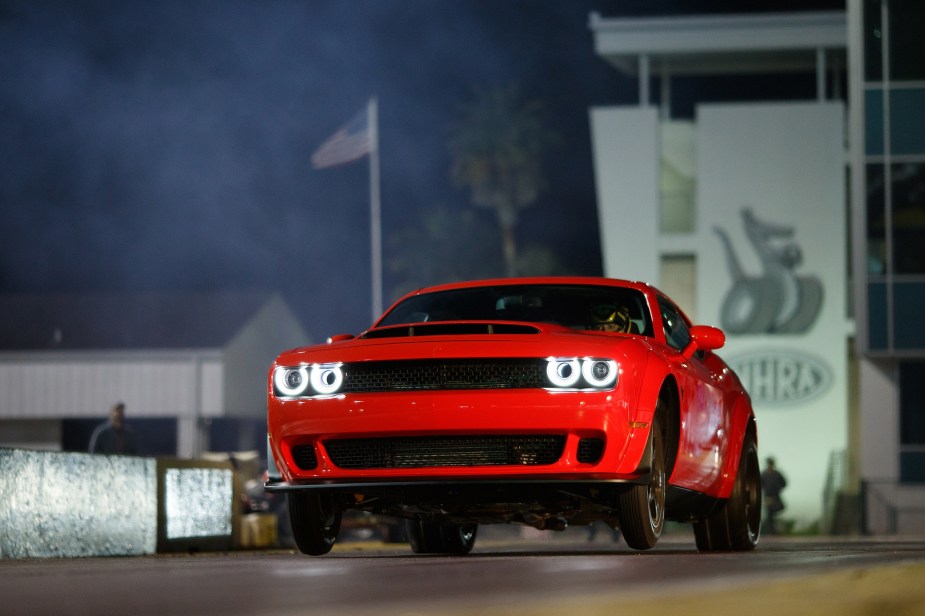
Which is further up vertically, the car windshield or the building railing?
the car windshield

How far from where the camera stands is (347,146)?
149 feet

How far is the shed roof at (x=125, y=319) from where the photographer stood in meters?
52.4

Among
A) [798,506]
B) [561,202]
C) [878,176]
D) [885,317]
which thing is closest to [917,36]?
[878,176]

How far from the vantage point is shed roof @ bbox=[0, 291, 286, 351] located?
52.4 meters

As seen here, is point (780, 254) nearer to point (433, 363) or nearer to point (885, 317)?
point (885, 317)

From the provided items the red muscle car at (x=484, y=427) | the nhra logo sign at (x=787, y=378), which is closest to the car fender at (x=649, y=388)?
the red muscle car at (x=484, y=427)

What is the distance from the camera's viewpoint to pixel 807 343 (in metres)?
42.7

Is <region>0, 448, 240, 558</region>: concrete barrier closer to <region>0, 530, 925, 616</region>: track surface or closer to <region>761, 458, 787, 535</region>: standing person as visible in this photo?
<region>0, 530, 925, 616</region>: track surface

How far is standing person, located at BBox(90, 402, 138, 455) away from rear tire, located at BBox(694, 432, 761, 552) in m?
8.17

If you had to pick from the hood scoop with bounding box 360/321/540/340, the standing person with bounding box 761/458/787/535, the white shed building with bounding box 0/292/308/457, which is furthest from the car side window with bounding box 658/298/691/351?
the white shed building with bounding box 0/292/308/457

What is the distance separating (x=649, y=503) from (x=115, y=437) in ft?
33.1

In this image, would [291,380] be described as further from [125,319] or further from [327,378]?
[125,319]

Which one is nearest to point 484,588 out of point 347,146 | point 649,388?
point 649,388

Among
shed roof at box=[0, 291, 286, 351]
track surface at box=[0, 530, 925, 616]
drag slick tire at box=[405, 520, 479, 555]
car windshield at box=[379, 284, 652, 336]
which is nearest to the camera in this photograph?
track surface at box=[0, 530, 925, 616]
